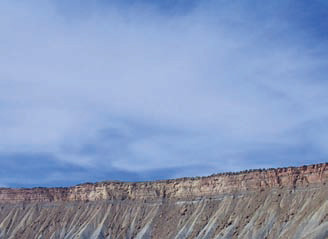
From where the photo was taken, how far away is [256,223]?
359 feet

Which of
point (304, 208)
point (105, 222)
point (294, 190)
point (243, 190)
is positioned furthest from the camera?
point (105, 222)

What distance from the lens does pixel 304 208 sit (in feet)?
349

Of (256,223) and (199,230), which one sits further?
(199,230)

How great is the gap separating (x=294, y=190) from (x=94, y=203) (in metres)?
38.8

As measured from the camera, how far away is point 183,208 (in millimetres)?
126875

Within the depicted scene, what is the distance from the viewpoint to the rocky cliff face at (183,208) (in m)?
108

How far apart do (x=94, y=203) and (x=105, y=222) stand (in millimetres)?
8103

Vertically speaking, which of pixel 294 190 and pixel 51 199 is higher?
pixel 51 199

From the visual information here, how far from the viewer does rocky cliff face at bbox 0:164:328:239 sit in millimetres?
107750

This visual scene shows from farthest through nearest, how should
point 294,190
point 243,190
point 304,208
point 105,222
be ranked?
point 105,222, point 243,190, point 294,190, point 304,208

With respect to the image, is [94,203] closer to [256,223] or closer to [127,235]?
[127,235]

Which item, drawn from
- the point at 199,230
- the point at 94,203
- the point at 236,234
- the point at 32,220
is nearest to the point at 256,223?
the point at 236,234

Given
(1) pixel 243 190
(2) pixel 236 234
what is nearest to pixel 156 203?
(1) pixel 243 190

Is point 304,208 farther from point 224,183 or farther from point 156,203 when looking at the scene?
point 156,203
